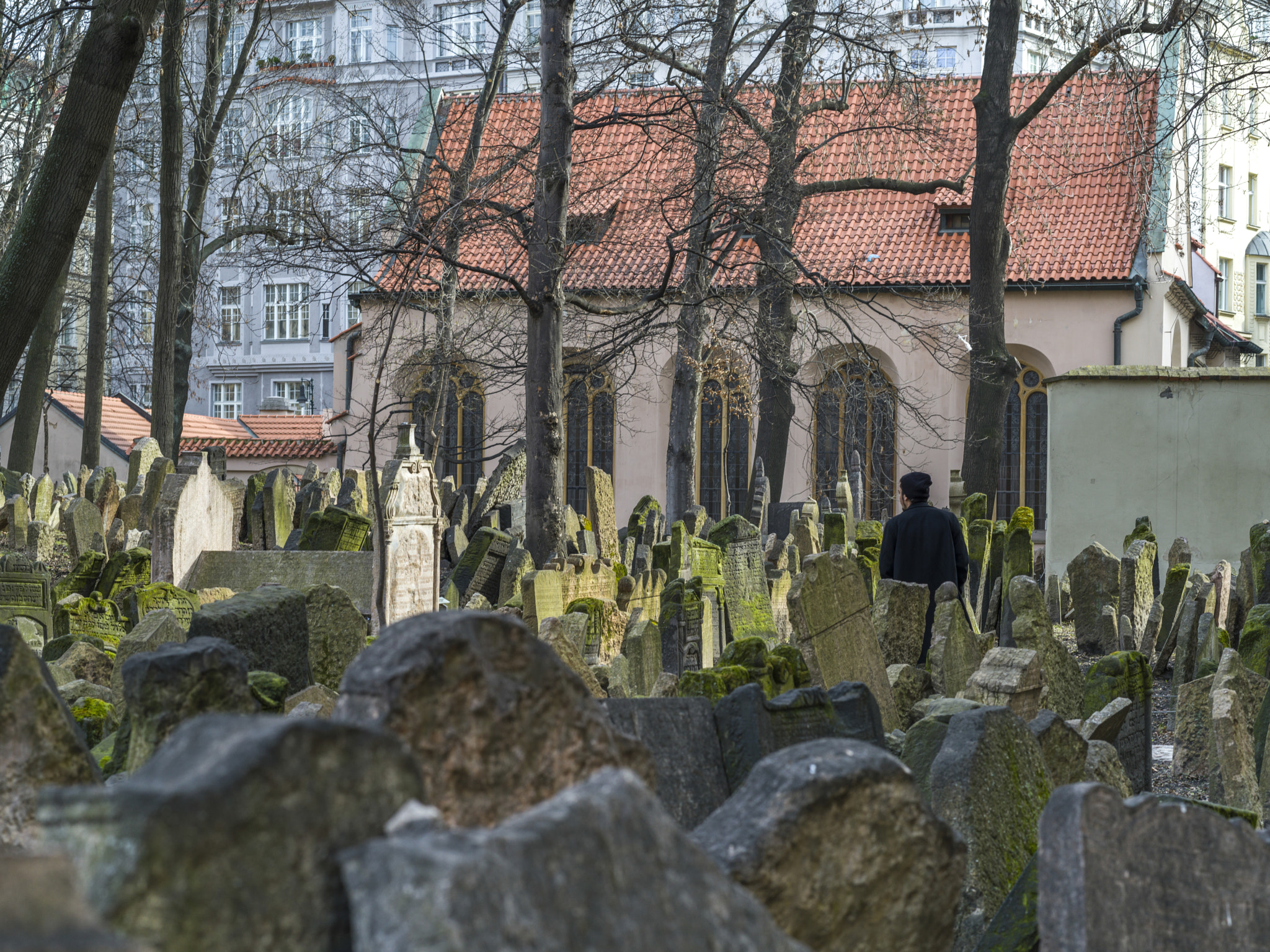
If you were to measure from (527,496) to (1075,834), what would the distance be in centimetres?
1034

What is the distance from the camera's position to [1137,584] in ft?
38.2

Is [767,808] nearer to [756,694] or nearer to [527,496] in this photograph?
[756,694]

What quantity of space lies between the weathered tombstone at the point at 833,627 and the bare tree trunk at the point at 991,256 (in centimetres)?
1242

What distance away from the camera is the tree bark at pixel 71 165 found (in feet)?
21.5

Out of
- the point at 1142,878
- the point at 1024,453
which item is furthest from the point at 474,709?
the point at 1024,453

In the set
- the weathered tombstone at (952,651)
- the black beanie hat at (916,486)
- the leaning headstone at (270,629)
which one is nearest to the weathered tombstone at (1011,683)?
the weathered tombstone at (952,651)

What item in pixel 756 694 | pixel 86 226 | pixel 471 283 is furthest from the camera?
pixel 86 226

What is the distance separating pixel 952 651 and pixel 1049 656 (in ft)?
2.13

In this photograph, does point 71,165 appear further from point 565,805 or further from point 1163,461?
point 1163,461

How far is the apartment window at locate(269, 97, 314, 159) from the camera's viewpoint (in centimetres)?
1722

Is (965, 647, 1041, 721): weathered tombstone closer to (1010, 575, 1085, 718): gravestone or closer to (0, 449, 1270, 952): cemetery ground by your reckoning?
(0, 449, 1270, 952): cemetery ground

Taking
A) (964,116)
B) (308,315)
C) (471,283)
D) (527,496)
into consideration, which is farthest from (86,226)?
(527,496)

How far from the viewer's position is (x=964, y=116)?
1234 inches

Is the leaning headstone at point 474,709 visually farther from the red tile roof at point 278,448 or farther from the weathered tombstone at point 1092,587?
the red tile roof at point 278,448
